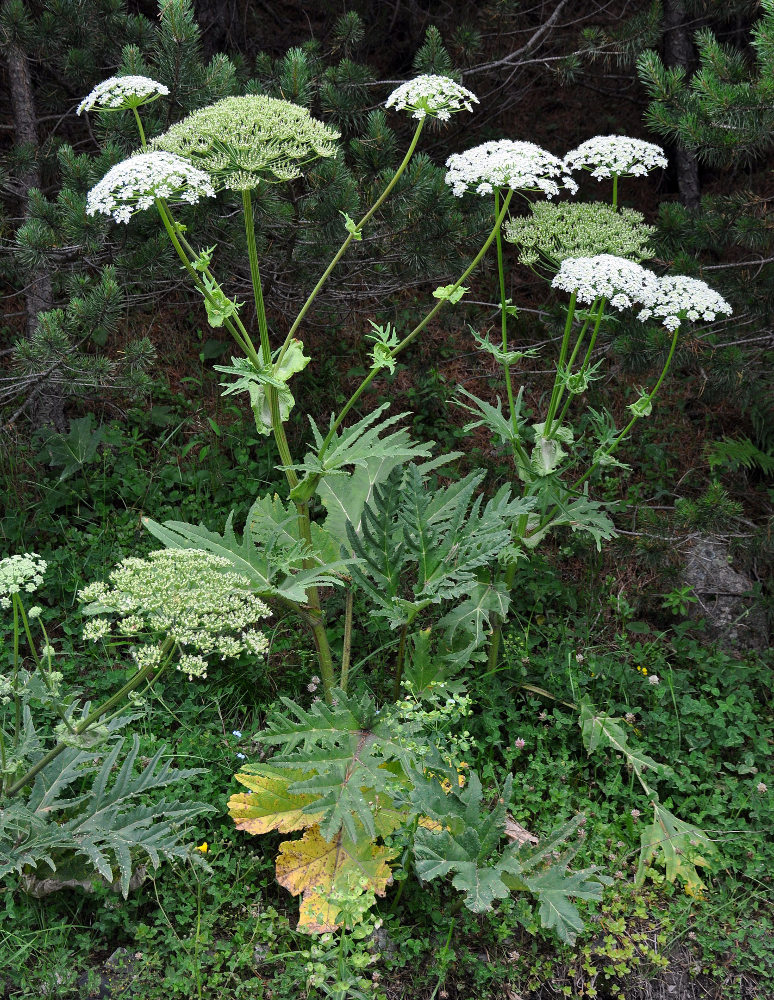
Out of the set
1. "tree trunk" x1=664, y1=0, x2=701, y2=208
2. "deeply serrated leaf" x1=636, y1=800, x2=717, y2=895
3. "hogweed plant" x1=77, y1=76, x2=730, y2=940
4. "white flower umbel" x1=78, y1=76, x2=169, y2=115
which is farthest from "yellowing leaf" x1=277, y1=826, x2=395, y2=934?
"tree trunk" x1=664, y1=0, x2=701, y2=208

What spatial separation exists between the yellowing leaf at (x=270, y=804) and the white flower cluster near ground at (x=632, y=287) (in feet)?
7.32

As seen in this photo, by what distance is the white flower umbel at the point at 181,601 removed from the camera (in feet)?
8.38

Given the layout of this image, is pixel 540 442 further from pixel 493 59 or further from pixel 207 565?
pixel 493 59

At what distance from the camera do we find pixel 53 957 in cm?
294

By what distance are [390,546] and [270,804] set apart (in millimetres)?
1130

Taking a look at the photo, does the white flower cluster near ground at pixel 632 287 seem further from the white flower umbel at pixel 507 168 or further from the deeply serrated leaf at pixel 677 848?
the deeply serrated leaf at pixel 677 848

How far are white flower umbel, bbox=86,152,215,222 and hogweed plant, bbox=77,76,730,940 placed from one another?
0.4 inches

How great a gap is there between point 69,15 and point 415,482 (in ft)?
9.99

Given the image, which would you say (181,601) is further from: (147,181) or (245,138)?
(245,138)

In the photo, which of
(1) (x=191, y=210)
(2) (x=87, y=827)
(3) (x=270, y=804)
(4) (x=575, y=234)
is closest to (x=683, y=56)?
(4) (x=575, y=234)

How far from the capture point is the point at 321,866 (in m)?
3.16

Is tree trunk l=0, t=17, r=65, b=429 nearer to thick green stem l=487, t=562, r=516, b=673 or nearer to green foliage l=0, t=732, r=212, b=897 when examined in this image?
green foliage l=0, t=732, r=212, b=897

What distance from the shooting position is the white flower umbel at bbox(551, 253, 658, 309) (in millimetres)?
3320

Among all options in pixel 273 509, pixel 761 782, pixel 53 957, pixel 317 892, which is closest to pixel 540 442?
pixel 273 509
